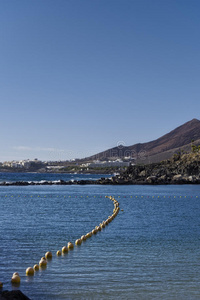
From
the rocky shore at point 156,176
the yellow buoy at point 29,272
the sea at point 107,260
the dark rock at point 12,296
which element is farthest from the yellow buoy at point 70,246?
the rocky shore at point 156,176

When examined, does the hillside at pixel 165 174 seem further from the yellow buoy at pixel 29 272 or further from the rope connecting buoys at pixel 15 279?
the rope connecting buoys at pixel 15 279

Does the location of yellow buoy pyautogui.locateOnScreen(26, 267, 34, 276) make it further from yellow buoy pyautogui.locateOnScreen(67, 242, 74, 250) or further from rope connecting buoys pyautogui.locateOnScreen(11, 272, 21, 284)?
yellow buoy pyautogui.locateOnScreen(67, 242, 74, 250)

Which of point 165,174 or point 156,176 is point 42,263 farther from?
point 165,174

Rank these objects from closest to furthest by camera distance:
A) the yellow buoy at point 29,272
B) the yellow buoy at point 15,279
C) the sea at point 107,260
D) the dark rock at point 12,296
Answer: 1. the dark rock at point 12,296
2. the sea at point 107,260
3. the yellow buoy at point 15,279
4. the yellow buoy at point 29,272

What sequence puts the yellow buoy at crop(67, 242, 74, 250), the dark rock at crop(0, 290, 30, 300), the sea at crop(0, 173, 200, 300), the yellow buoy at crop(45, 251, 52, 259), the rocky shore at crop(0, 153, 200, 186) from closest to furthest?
the dark rock at crop(0, 290, 30, 300)
the sea at crop(0, 173, 200, 300)
the yellow buoy at crop(45, 251, 52, 259)
the yellow buoy at crop(67, 242, 74, 250)
the rocky shore at crop(0, 153, 200, 186)

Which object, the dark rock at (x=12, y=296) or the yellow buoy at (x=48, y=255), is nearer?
the dark rock at (x=12, y=296)

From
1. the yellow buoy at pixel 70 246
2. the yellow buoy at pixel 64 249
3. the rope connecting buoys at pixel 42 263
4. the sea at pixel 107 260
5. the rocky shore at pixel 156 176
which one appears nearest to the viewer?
the sea at pixel 107 260

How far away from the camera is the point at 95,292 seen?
46.7 feet

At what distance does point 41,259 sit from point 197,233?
43.3 ft

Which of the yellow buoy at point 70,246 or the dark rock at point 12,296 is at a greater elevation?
the dark rock at point 12,296

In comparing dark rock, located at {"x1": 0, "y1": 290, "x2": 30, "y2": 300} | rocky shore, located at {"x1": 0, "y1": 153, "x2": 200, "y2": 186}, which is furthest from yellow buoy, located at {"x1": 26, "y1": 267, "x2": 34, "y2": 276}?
rocky shore, located at {"x1": 0, "y1": 153, "x2": 200, "y2": 186}

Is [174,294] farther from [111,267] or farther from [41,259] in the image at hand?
[41,259]

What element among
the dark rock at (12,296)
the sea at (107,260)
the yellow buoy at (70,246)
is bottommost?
the sea at (107,260)

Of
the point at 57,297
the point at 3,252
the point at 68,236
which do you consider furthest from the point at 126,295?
the point at 68,236
